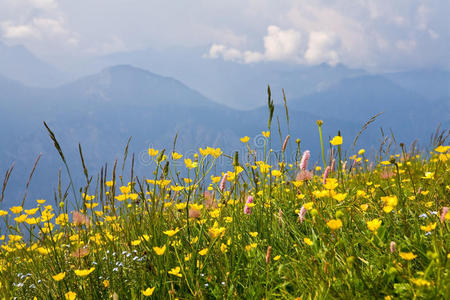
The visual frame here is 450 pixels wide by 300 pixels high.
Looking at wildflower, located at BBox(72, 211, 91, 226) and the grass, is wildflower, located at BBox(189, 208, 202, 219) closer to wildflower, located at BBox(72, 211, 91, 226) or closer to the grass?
the grass

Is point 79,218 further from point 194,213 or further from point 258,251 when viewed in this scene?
point 258,251

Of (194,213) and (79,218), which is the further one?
(79,218)

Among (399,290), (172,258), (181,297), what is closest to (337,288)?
(399,290)

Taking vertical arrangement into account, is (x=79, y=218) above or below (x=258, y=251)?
above

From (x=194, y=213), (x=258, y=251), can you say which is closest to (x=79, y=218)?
(x=194, y=213)

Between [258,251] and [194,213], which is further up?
[194,213]

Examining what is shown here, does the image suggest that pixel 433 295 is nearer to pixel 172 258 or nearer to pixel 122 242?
pixel 172 258

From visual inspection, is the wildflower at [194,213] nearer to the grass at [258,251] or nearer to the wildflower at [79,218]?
the grass at [258,251]

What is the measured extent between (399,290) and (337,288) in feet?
0.85

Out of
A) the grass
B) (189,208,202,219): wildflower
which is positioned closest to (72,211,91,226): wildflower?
the grass

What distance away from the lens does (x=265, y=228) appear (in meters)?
2.52

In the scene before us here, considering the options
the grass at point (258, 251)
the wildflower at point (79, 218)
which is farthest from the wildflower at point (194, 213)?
the wildflower at point (79, 218)

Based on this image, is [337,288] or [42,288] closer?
[337,288]

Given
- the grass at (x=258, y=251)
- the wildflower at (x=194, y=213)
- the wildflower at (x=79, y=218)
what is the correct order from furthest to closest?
the wildflower at (x=79, y=218)
the wildflower at (x=194, y=213)
the grass at (x=258, y=251)
